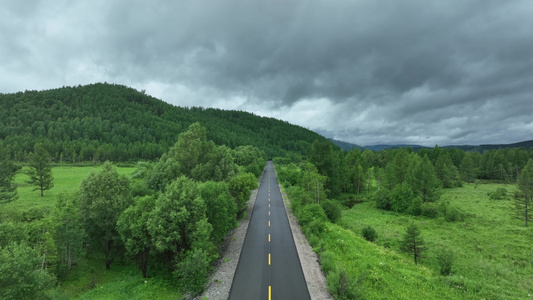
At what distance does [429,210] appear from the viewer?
49.4 meters

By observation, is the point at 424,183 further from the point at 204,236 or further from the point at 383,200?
the point at 204,236

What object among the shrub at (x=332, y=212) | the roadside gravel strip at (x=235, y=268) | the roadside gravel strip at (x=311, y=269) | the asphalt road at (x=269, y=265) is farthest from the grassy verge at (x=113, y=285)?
the shrub at (x=332, y=212)

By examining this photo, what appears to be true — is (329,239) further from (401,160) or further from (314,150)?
(401,160)

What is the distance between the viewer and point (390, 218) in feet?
158

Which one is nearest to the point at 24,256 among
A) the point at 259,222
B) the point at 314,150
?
the point at 259,222

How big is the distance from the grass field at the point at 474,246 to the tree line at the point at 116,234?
1794cm

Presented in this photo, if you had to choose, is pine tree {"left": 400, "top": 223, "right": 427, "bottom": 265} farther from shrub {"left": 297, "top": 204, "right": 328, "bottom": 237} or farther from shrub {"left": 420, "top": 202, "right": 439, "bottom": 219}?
Answer: shrub {"left": 420, "top": 202, "right": 439, "bottom": 219}

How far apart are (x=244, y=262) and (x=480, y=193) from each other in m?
87.5

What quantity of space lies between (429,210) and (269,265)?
46.9 metres

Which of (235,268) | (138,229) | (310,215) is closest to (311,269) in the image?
(235,268)

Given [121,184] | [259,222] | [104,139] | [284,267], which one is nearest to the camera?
[284,267]

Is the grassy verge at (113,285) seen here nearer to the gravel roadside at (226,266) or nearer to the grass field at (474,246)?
the gravel roadside at (226,266)

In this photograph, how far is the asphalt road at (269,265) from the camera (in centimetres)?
1761

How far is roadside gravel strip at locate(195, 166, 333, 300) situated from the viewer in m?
17.3
